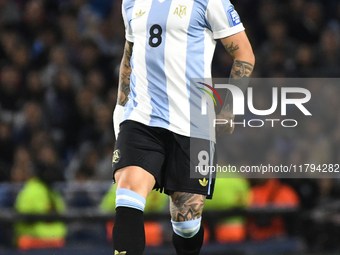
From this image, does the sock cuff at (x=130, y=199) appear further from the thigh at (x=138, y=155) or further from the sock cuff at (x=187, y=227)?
the sock cuff at (x=187, y=227)

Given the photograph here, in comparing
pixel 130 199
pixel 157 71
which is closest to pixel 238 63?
pixel 157 71

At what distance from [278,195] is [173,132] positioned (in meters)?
3.69

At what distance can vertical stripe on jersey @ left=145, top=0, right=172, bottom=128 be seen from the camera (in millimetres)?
3088

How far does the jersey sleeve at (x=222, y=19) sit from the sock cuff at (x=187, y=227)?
112 centimetres

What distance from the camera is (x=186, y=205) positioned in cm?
316

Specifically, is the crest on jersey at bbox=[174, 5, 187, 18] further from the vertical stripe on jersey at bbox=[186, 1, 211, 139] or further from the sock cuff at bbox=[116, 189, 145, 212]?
the sock cuff at bbox=[116, 189, 145, 212]

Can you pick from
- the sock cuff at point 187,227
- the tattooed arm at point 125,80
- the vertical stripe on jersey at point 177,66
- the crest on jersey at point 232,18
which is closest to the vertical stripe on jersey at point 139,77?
the vertical stripe on jersey at point 177,66

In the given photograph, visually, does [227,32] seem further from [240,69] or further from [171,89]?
[171,89]

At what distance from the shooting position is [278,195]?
6473 mm

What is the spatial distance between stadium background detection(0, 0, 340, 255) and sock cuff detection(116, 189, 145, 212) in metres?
3.32

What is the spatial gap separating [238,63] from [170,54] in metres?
0.45

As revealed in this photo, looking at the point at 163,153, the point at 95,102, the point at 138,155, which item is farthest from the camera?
the point at 95,102

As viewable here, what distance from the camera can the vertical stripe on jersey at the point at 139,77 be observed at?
3107 millimetres

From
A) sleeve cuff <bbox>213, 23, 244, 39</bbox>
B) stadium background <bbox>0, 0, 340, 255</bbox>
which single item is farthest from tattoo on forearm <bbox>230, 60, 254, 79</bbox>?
stadium background <bbox>0, 0, 340, 255</bbox>
